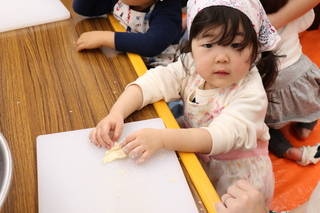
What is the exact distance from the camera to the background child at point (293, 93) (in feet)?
3.70

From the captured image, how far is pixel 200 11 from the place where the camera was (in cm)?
73

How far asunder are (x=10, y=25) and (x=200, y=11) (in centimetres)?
61

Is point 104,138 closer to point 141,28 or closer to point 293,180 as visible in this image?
point 141,28

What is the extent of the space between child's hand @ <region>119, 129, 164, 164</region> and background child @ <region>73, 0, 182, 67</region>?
0.34 meters

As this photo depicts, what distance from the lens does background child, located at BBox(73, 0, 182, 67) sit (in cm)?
95

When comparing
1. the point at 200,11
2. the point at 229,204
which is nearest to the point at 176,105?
the point at 200,11

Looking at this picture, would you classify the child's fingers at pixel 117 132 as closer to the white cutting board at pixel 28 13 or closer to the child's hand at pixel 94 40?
the child's hand at pixel 94 40

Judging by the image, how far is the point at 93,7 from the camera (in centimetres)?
110

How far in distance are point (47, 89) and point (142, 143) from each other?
313mm

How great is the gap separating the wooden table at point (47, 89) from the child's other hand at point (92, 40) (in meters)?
0.02

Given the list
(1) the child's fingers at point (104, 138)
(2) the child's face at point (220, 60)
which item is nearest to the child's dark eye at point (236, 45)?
(2) the child's face at point (220, 60)

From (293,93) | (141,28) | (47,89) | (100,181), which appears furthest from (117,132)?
(293,93)

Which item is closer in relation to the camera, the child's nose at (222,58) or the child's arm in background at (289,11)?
the child's nose at (222,58)

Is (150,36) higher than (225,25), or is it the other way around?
(225,25)
